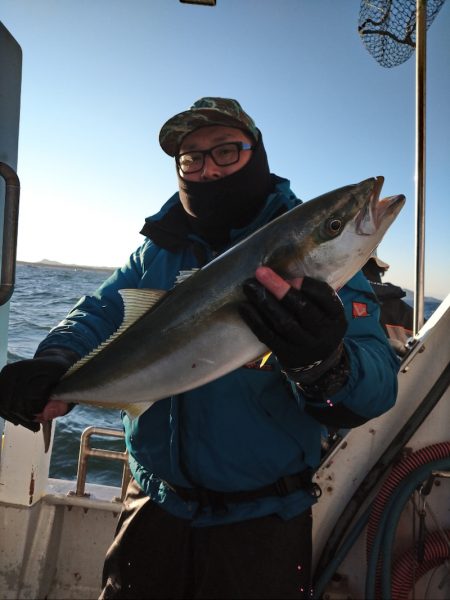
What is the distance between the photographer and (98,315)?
3193 mm

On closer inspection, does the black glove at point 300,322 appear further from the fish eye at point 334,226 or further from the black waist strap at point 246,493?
the black waist strap at point 246,493

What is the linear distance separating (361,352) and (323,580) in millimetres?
2005

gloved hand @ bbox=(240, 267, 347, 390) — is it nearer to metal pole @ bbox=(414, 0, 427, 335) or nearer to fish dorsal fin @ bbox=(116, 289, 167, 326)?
fish dorsal fin @ bbox=(116, 289, 167, 326)

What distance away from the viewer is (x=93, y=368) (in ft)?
7.97

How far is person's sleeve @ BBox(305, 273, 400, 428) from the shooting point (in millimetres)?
2186

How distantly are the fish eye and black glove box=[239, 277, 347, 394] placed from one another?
27 cm

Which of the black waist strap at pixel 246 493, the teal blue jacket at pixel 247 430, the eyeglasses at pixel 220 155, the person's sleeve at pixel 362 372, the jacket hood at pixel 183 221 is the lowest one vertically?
the black waist strap at pixel 246 493

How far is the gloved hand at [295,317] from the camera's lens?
1968mm

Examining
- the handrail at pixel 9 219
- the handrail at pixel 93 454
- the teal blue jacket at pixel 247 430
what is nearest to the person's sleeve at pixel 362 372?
the teal blue jacket at pixel 247 430

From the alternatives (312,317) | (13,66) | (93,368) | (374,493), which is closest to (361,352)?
(312,317)

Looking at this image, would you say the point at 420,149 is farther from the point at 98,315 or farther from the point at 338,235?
the point at 98,315

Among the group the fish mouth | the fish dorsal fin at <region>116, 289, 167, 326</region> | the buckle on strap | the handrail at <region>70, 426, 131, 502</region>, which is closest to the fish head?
the fish mouth

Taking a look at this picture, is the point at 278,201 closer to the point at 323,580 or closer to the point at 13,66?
the point at 13,66

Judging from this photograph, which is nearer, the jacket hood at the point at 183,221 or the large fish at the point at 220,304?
the large fish at the point at 220,304
